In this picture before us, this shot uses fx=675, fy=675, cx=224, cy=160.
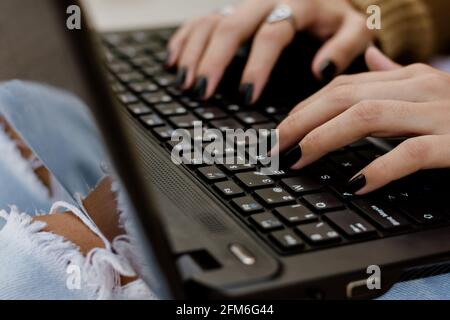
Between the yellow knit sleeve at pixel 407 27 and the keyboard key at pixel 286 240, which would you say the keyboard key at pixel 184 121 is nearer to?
the keyboard key at pixel 286 240

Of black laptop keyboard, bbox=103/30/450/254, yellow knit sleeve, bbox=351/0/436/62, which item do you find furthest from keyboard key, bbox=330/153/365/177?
yellow knit sleeve, bbox=351/0/436/62

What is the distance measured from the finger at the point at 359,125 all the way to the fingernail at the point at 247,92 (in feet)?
0.50

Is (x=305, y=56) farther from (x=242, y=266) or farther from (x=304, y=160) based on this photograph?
(x=242, y=266)

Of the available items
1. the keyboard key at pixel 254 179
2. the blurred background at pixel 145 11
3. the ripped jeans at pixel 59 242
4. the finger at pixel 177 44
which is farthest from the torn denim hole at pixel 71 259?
the blurred background at pixel 145 11

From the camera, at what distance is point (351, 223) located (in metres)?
0.41

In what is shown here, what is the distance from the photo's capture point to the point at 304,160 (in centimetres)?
→ 49

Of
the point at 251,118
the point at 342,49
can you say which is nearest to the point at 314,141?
the point at 251,118

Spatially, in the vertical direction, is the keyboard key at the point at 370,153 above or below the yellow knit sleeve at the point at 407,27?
below

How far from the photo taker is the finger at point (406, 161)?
457 millimetres

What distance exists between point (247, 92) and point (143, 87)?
111mm

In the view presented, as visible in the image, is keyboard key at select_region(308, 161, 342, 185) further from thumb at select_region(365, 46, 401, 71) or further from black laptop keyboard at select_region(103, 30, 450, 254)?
thumb at select_region(365, 46, 401, 71)

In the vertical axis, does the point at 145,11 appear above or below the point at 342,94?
above

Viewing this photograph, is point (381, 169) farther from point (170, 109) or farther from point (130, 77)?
point (130, 77)
